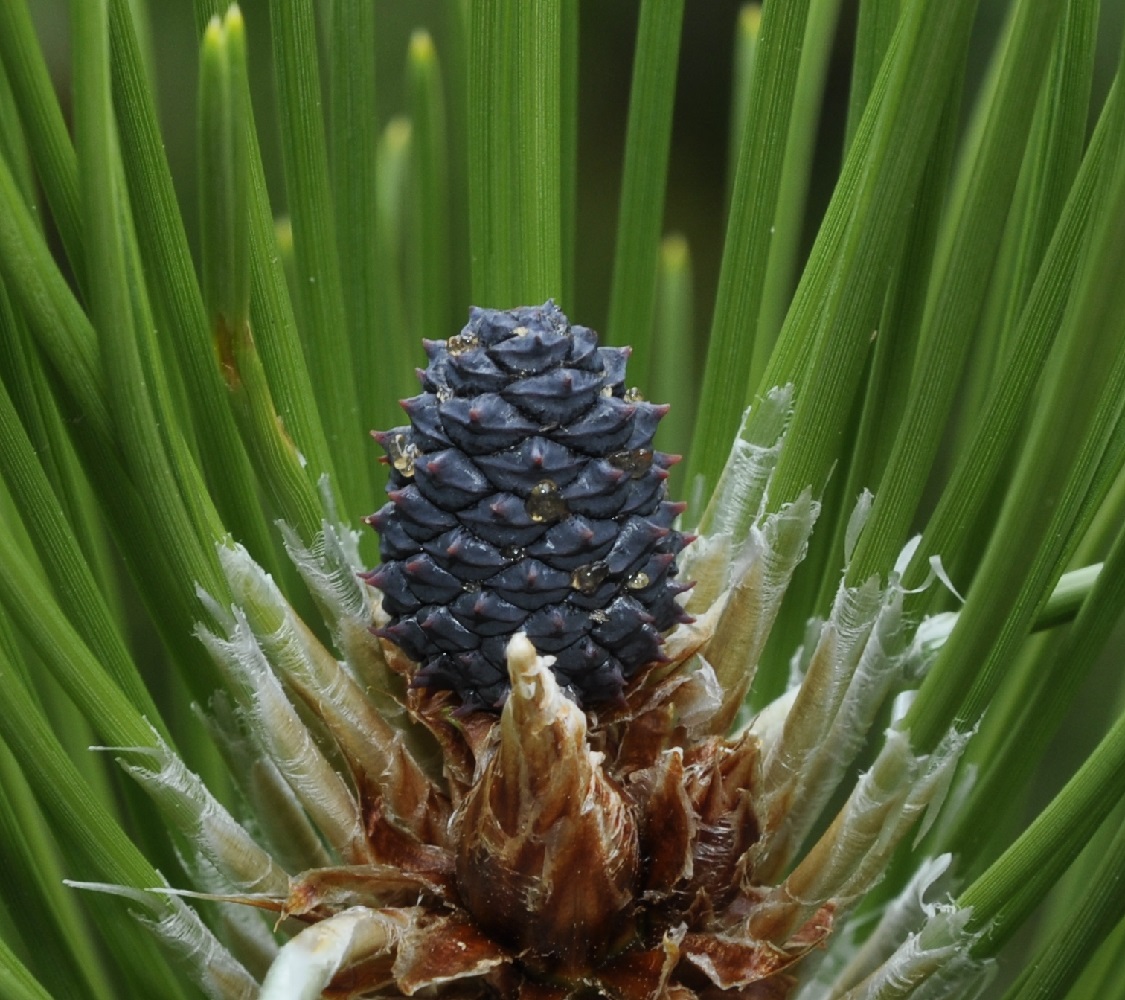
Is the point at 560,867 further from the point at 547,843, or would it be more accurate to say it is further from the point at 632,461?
the point at 632,461

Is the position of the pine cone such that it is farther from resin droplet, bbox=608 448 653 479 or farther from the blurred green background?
the blurred green background

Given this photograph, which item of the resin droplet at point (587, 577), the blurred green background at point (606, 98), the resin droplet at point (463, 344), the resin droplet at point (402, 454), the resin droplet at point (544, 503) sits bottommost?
the resin droplet at point (587, 577)

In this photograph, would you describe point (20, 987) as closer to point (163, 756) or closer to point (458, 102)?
point (163, 756)

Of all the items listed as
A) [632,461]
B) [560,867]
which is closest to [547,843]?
[560,867]

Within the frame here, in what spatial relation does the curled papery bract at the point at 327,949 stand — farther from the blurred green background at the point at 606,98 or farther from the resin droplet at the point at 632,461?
the blurred green background at the point at 606,98

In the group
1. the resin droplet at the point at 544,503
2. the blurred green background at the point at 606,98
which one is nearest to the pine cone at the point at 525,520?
the resin droplet at the point at 544,503

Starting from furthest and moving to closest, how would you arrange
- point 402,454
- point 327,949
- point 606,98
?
point 606,98, point 402,454, point 327,949
